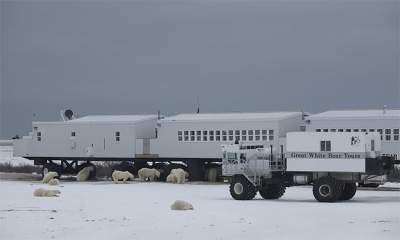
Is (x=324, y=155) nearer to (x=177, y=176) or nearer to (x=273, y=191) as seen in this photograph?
(x=273, y=191)

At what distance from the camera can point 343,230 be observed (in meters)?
19.8

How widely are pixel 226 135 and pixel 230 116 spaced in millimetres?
2425

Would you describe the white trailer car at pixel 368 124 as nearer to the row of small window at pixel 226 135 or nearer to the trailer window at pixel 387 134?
the trailer window at pixel 387 134

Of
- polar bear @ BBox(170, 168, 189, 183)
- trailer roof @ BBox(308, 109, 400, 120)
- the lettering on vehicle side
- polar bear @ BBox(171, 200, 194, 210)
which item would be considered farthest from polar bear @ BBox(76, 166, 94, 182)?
polar bear @ BBox(171, 200, 194, 210)

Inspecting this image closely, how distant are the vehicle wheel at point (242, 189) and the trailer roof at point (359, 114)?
43.7 feet

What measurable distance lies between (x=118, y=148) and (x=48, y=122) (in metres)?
5.95

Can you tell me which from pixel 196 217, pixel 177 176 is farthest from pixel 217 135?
pixel 196 217

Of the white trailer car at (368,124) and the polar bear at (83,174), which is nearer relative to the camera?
the white trailer car at (368,124)

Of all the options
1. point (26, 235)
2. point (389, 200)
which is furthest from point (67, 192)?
point (26, 235)

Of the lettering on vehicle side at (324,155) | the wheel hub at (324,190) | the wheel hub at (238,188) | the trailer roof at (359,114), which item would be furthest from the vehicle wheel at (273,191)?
the trailer roof at (359,114)

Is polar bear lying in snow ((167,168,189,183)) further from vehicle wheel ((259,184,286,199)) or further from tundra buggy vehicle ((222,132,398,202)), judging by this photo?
vehicle wheel ((259,184,286,199))

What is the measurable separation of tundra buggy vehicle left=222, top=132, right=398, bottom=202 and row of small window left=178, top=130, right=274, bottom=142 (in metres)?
13.1

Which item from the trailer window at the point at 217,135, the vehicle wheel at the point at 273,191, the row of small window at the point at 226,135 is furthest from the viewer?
the trailer window at the point at 217,135

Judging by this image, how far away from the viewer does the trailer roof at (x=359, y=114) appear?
42.5 m
